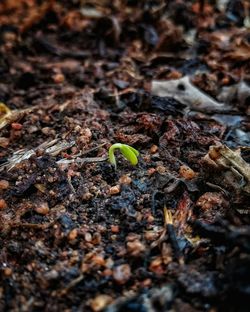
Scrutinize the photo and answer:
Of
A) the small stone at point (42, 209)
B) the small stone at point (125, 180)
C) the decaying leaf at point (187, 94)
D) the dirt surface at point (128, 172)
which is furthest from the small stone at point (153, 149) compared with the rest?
the small stone at point (42, 209)

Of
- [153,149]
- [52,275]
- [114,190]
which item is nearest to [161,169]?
[153,149]

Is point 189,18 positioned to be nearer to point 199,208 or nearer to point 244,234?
point 199,208

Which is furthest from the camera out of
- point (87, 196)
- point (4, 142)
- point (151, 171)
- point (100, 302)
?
point (4, 142)

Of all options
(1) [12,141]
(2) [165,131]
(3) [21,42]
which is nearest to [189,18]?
(3) [21,42]

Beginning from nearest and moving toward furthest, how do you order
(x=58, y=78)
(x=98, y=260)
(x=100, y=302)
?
(x=100, y=302) < (x=98, y=260) < (x=58, y=78)

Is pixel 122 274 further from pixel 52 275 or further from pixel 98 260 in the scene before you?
pixel 52 275

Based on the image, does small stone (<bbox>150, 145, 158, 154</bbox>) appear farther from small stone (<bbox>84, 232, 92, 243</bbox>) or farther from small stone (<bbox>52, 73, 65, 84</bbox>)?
small stone (<bbox>52, 73, 65, 84</bbox>)

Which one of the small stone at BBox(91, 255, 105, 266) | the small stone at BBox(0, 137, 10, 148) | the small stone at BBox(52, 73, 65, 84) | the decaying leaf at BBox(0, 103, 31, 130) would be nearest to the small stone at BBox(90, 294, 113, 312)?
the small stone at BBox(91, 255, 105, 266)

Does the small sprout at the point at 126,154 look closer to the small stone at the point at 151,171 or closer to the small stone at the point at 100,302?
the small stone at the point at 151,171
